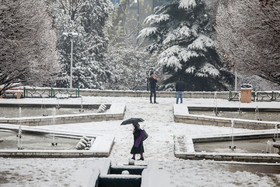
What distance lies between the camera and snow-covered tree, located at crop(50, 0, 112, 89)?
36062 millimetres

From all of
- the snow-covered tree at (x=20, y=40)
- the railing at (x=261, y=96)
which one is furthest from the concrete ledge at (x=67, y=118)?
the railing at (x=261, y=96)

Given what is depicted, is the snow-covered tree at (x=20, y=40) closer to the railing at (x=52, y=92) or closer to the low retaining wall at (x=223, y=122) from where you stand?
the low retaining wall at (x=223, y=122)

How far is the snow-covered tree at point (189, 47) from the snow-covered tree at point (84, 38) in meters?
6.36

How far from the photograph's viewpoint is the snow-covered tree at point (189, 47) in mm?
30938

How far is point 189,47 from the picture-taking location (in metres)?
31.0

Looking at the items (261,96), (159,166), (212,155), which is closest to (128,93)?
(261,96)

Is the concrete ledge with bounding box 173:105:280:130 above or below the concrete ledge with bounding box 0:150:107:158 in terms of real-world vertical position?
above

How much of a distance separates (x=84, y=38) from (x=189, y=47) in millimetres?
11156

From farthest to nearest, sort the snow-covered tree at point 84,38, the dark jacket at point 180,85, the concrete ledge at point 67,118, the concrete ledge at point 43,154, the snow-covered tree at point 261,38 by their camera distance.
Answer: the snow-covered tree at point 84,38 → the dark jacket at point 180,85 → the concrete ledge at point 67,118 → the snow-covered tree at point 261,38 → the concrete ledge at point 43,154

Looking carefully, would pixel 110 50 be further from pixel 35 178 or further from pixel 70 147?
pixel 35 178

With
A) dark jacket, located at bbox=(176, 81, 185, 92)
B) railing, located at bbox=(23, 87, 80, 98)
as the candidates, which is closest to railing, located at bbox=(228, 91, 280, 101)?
dark jacket, located at bbox=(176, 81, 185, 92)

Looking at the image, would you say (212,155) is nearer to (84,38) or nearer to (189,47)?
(189,47)

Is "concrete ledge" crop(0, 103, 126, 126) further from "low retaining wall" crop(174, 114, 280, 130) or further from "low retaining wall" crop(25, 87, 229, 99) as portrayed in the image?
"low retaining wall" crop(25, 87, 229, 99)

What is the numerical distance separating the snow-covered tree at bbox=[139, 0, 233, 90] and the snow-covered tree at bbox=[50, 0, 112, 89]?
6.36 meters
